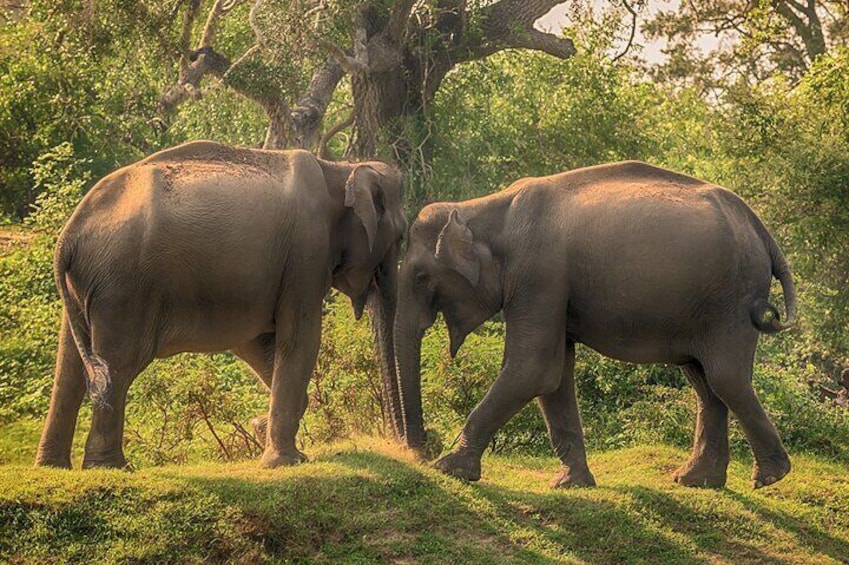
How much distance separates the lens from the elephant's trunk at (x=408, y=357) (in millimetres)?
9469

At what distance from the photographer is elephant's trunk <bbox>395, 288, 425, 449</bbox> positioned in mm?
9469

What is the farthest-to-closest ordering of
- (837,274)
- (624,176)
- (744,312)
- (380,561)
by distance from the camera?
(837,274)
(624,176)
(744,312)
(380,561)

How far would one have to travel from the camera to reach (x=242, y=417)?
11812 millimetres

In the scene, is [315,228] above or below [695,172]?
below

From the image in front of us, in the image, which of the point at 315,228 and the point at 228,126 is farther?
the point at 228,126

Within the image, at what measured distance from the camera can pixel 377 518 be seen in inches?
320

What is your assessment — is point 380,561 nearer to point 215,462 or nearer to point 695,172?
point 215,462

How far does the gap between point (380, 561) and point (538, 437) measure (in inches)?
178

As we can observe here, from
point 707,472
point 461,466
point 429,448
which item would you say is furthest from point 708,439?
point 429,448

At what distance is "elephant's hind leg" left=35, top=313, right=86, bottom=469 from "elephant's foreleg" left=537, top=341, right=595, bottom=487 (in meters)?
3.28

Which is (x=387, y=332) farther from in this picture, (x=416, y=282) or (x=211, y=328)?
(x=211, y=328)

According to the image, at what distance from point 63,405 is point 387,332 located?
2.42 m

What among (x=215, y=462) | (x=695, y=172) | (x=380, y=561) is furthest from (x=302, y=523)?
(x=695, y=172)

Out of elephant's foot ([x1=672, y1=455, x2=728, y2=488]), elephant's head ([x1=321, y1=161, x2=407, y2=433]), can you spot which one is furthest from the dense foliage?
elephant's foot ([x1=672, y1=455, x2=728, y2=488])
